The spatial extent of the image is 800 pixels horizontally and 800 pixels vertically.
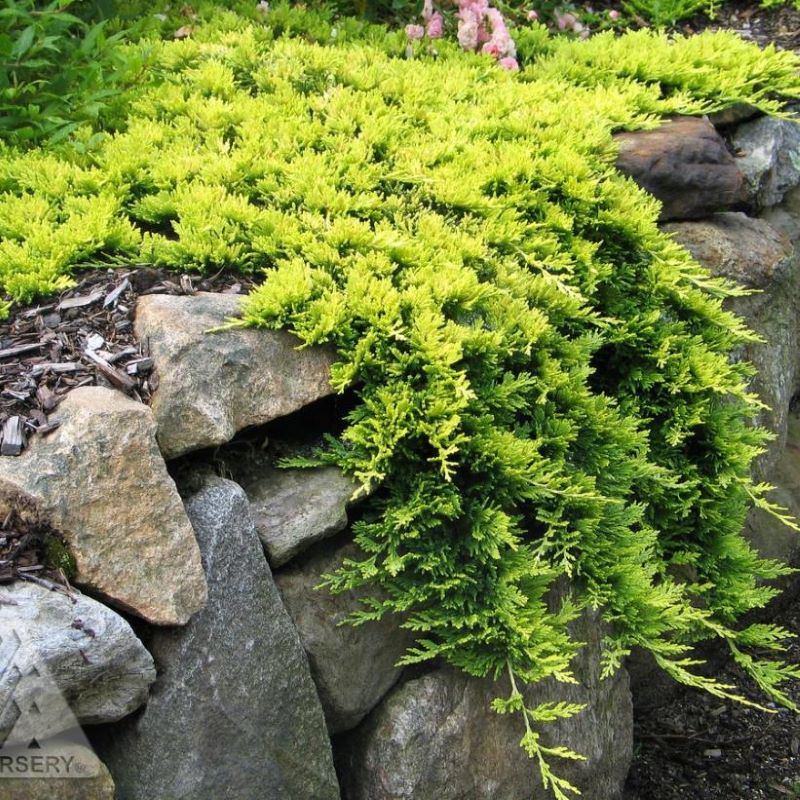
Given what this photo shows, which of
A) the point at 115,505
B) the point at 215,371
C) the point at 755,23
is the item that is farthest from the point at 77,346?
the point at 755,23

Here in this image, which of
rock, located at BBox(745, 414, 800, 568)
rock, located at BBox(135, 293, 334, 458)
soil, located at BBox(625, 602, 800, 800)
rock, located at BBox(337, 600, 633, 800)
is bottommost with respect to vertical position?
soil, located at BBox(625, 602, 800, 800)

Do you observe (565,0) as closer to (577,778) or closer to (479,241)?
(479,241)

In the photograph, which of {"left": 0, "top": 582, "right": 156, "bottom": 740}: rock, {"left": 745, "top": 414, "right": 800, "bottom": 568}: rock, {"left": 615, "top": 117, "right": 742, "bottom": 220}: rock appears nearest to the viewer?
{"left": 0, "top": 582, "right": 156, "bottom": 740}: rock

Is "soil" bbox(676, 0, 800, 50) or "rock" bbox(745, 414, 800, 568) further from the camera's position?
"soil" bbox(676, 0, 800, 50)

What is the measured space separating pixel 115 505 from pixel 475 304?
4.50ft

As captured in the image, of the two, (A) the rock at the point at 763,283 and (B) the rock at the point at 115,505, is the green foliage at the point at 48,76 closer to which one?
(B) the rock at the point at 115,505

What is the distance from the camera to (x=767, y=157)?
15.8ft

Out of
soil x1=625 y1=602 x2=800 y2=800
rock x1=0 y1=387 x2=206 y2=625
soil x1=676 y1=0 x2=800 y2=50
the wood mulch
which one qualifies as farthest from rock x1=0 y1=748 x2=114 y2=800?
soil x1=676 y1=0 x2=800 y2=50

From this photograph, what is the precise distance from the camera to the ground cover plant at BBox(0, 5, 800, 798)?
297 cm

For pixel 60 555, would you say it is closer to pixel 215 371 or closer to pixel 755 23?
pixel 215 371

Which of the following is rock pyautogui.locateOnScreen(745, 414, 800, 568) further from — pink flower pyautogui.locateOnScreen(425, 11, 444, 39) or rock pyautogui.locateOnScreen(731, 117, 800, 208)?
pink flower pyautogui.locateOnScreen(425, 11, 444, 39)

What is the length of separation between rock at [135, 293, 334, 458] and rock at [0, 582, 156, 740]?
0.56 metres

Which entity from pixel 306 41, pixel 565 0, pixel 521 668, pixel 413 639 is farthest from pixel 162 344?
pixel 565 0

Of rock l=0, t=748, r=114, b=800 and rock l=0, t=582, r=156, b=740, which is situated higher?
rock l=0, t=582, r=156, b=740
